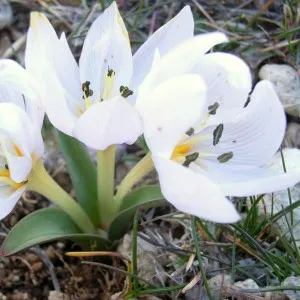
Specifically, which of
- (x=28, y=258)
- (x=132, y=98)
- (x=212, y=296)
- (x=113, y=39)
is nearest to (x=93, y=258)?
(x=28, y=258)

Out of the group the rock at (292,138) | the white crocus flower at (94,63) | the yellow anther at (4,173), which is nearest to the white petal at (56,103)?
the white crocus flower at (94,63)

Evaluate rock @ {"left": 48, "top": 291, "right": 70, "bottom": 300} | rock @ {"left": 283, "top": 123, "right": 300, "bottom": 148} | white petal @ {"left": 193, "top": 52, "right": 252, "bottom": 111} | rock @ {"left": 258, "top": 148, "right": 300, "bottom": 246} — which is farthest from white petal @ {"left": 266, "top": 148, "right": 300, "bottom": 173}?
rock @ {"left": 48, "top": 291, "right": 70, "bottom": 300}

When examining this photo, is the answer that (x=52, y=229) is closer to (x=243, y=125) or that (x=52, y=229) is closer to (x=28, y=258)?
(x=28, y=258)

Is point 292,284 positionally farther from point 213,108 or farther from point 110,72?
point 110,72

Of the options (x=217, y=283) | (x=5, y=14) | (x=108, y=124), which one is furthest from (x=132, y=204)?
(x=5, y=14)

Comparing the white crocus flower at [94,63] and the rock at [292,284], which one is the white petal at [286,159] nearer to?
the rock at [292,284]
